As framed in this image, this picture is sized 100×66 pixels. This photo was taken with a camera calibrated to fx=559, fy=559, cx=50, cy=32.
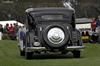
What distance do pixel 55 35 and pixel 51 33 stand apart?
17cm

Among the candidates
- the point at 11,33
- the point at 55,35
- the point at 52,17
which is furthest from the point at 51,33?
the point at 11,33

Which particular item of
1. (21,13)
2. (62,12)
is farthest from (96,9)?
(62,12)

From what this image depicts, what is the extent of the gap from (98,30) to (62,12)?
35.4ft

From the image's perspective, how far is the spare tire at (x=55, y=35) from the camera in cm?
2006

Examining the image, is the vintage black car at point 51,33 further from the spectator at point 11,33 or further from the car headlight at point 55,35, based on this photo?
the spectator at point 11,33

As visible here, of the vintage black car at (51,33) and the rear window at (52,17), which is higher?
the rear window at (52,17)

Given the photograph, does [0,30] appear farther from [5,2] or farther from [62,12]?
[5,2]

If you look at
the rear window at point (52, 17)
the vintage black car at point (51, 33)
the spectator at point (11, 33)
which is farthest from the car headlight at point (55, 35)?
the spectator at point (11, 33)

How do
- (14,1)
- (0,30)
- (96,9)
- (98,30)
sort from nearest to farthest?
1. (98,30)
2. (0,30)
3. (96,9)
4. (14,1)

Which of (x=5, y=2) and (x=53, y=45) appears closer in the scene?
(x=53, y=45)

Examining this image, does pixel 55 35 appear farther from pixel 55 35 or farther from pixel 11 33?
pixel 11 33

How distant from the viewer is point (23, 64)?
58.0 feet

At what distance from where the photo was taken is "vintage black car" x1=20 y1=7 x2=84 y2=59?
20.1m

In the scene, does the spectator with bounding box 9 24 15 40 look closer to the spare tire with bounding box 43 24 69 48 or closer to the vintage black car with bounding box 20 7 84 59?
the vintage black car with bounding box 20 7 84 59
